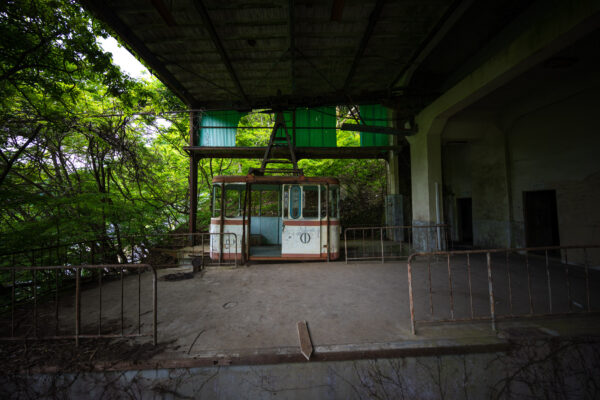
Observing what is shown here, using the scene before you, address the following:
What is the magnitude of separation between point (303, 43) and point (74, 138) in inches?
312

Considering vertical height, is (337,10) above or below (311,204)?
above

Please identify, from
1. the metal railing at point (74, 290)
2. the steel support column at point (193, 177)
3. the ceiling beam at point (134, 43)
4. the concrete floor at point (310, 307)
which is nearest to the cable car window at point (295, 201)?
the concrete floor at point (310, 307)

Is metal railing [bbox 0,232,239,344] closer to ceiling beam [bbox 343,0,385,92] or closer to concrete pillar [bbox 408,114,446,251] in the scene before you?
concrete pillar [bbox 408,114,446,251]

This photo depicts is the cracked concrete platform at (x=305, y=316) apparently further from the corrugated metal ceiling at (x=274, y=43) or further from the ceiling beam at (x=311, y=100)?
the ceiling beam at (x=311, y=100)

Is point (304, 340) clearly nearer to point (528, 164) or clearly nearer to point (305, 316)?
point (305, 316)

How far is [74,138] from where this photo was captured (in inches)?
296

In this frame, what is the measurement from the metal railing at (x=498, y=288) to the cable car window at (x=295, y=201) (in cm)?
348

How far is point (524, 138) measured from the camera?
305 inches

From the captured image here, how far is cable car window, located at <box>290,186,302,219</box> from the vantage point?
279 inches

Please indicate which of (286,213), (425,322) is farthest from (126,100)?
(425,322)

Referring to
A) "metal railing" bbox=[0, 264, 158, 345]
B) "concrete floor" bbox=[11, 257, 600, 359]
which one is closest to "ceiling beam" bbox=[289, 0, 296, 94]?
"metal railing" bbox=[0, 264, 158, 345]

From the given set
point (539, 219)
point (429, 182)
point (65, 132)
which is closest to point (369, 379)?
point (429, 182)

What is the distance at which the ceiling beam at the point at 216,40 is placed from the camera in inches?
227

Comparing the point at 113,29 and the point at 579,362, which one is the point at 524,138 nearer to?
the point at 579,362
